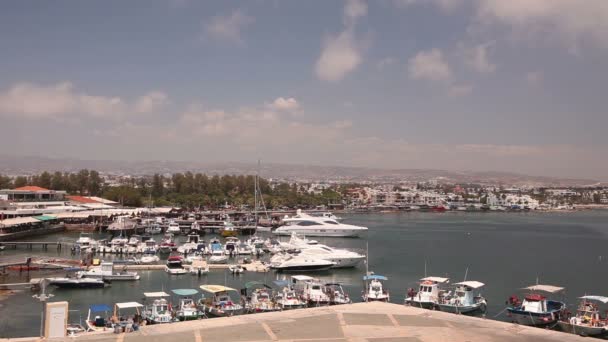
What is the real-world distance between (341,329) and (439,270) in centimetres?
2972

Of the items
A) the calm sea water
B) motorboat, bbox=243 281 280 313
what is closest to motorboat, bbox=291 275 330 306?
motorboat, bbox=243 281 280 313

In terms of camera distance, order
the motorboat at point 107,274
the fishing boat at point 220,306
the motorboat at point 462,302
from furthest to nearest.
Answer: the motorboat at point 107,274
the motorboat at point 462,302
the fishing boat at point 220,306

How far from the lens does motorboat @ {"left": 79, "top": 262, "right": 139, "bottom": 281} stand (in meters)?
36.8

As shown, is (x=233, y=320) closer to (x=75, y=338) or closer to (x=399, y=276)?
(x=75, y=338)

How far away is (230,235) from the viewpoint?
7431 centimetres

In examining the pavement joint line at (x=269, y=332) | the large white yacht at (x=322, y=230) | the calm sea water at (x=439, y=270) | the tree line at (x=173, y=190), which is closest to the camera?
the pavement joint line at (x=269, y=332)

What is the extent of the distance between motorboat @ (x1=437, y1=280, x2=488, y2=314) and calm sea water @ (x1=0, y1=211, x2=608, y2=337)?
1031 millimetres

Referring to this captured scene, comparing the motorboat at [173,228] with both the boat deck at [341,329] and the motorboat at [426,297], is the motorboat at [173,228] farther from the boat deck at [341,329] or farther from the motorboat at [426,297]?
the boat deck at [341,329]

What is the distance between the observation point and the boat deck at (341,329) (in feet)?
63.0

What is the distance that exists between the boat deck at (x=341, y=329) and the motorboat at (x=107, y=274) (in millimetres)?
18094

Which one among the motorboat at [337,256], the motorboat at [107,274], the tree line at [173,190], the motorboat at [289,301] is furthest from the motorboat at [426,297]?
the tree line at [173,190]

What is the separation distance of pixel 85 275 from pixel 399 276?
22.8 m

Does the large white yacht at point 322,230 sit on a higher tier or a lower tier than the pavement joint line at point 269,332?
lower

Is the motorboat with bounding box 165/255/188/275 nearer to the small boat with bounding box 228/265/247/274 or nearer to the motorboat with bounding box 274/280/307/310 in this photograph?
the small boat with bounding box 228/265/247/274
